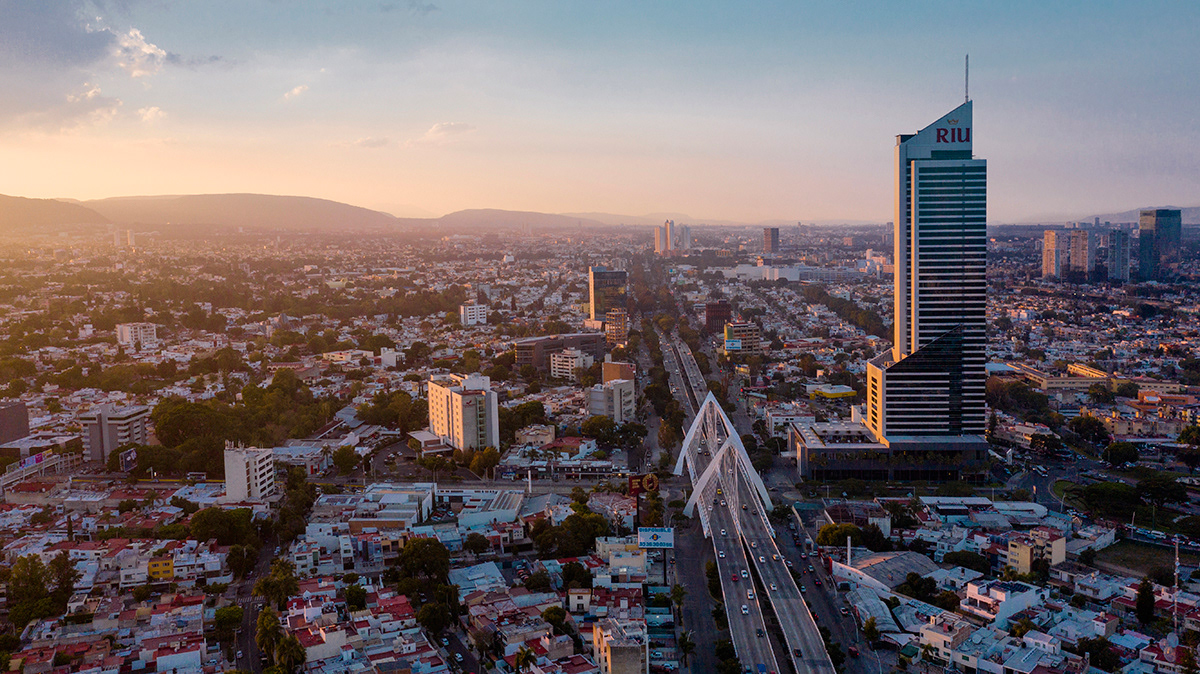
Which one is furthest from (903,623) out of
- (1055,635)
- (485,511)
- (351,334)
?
(351,334)

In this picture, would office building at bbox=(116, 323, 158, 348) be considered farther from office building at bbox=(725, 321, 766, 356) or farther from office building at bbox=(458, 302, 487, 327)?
office building at bbox=(725, 321, 766, 356)

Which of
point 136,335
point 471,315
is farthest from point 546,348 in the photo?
point 136,335

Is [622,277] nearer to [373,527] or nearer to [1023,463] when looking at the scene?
[1023,463]

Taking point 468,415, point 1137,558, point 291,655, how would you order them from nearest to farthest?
1. point 291,655
2. point 1137,558
3. point 468,415

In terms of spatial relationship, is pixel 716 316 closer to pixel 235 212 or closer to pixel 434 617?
pixel 434 617

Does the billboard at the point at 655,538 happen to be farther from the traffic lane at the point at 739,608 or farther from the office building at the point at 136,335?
the office building at the point at 136,335

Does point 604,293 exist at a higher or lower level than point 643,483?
higher
